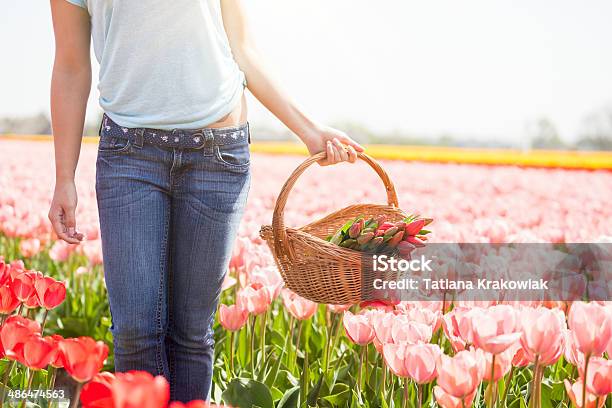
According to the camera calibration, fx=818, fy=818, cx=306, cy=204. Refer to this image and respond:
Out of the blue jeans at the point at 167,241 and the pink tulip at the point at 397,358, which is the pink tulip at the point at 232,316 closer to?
the blue jeans at the point at 167,241

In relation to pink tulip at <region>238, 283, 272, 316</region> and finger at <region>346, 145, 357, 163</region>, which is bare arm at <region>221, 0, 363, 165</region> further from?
pink tulip at <region>238, 283, 272, 316</region>

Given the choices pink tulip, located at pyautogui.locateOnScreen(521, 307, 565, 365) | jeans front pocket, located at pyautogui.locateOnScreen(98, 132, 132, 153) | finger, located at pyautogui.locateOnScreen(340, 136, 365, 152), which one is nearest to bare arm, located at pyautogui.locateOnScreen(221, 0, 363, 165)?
finger, located at pyautogui.locateOnScreen(340, 136, 365, 152)

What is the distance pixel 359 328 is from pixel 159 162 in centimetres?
59

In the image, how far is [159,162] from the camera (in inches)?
71.9

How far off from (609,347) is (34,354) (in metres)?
1.03

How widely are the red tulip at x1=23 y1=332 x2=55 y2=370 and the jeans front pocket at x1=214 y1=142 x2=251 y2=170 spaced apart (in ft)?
2.02

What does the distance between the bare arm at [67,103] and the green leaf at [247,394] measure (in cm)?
51

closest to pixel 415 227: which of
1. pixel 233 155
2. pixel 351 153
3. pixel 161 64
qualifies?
pixel 351 153

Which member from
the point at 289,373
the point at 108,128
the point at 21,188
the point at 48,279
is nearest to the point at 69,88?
the point at 108,128

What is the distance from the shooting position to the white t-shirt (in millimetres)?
1852

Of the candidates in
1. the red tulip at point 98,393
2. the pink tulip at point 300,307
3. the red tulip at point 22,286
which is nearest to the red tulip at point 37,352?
the red tulip at point 98,393

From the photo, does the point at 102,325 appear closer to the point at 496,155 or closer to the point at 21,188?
the point at 21,188

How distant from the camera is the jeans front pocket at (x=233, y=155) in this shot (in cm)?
185

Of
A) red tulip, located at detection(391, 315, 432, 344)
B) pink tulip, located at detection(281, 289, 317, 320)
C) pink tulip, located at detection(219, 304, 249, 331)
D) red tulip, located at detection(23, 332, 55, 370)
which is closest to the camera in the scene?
red tulip, located at detection(23, 332, 55, 370)
